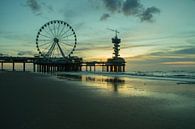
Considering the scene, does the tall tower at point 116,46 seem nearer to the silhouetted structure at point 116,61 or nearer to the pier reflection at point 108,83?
the silhouetted structure at point 116,61

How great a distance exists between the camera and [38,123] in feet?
23.8

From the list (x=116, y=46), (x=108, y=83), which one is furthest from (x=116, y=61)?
(x=108, y=83)

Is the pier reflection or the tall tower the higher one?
the tall tower

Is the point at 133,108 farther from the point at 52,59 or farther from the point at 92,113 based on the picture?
the point at 52,59

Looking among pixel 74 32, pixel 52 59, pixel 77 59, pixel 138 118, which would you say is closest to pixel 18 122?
pixel 138 118

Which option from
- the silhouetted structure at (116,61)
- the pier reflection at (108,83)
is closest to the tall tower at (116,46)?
the silhouetted structure at (116,61)

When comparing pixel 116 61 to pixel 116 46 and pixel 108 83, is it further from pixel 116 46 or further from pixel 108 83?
pixel 108 83

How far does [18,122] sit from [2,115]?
1.10m

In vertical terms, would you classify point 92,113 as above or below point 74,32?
below

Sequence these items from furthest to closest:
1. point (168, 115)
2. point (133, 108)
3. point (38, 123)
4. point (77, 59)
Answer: point (77, 59) → point (133, 108) → point (168, 115) → point (38, 123)

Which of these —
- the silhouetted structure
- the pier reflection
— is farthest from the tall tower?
the pier reflection

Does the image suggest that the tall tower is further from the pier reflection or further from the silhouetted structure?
the pier reflection

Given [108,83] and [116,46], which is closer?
[108,83]

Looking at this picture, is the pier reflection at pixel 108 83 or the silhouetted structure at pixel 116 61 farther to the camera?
the silhouetted structure at pixel 116 61
